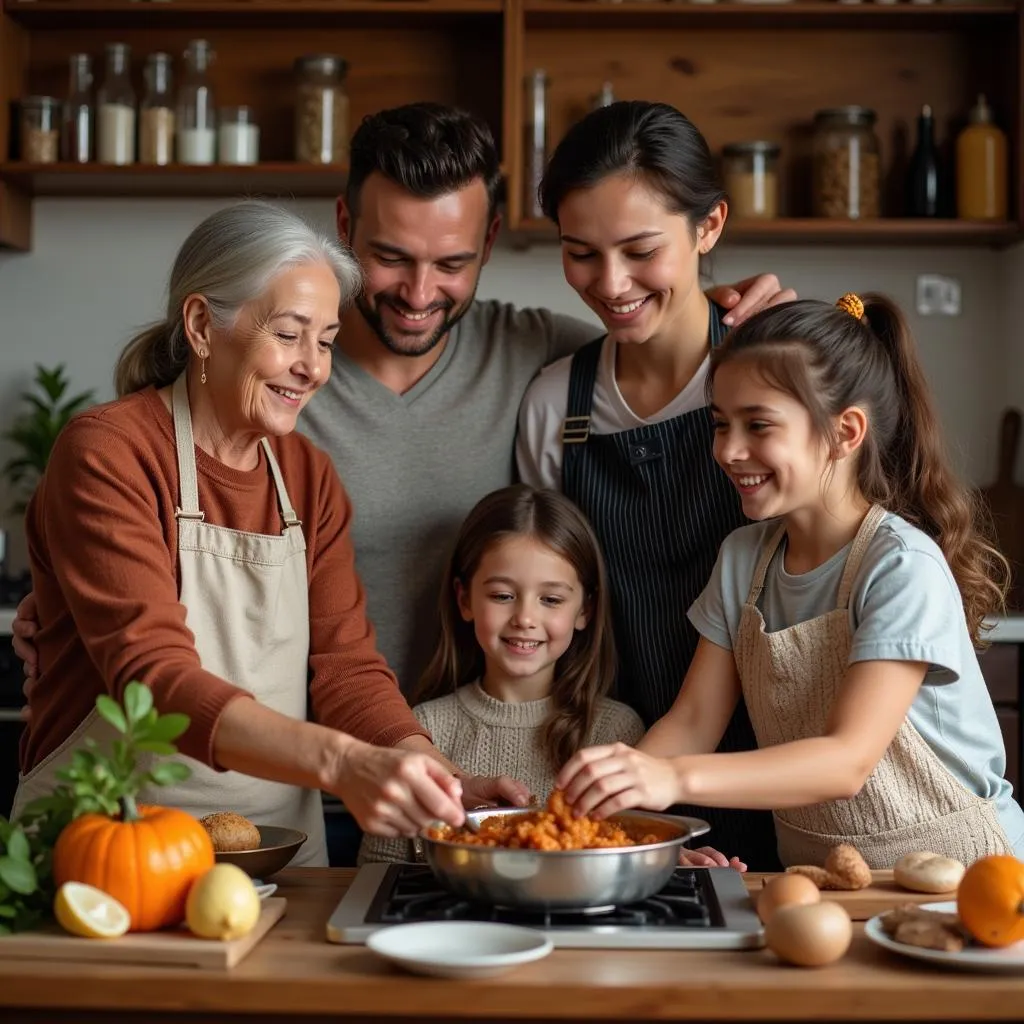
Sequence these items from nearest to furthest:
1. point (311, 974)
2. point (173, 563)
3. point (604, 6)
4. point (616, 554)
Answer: point (311, 974) < point (173, 563) < point (616, 554) < point (604, 6)

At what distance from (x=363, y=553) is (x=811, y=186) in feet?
5.78

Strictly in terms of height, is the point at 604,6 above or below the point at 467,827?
above

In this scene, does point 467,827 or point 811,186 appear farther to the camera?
point 811,186

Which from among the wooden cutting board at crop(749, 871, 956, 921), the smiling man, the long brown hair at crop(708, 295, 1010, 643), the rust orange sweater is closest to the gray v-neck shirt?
the smiling man

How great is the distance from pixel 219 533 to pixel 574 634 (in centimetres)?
74

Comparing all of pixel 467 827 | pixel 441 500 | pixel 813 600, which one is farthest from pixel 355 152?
pixel 467 827

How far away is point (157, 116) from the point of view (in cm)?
345

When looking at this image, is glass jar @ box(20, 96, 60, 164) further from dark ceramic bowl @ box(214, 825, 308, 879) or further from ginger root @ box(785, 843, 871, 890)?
ginger root @ box(785, 843, 871, 890)

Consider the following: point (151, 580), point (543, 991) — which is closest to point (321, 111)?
point (151, 580)

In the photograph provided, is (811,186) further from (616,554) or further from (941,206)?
(616,554)

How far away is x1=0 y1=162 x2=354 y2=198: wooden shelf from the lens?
3373 millimetres

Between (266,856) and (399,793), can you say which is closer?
(399,793)

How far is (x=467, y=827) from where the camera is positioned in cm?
146

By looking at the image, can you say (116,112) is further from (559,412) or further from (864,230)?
(864,230)
